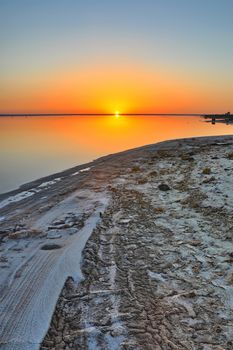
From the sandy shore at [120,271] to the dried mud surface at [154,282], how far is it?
0.05 feet

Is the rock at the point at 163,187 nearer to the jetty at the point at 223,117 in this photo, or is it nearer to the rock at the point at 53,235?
the rock at the point at 53,235

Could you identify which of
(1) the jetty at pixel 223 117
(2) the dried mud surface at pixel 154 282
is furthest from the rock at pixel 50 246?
(1) the jetty at pixel 223 117

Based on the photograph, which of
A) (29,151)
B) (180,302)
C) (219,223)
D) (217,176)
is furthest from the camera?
(29,151)

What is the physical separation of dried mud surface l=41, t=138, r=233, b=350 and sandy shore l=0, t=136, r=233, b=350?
14 mm

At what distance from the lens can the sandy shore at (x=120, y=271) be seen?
11.8 ft

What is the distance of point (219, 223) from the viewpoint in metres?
6.86

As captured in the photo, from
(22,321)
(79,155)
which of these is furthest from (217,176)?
(79,155)

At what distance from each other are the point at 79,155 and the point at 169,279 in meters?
20.8

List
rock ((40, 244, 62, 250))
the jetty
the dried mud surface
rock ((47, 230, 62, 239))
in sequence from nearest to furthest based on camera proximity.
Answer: the dried mud surface, rock ((40, 244, 62, 250)), rock ((47, 230, 62, 239)), the jetty

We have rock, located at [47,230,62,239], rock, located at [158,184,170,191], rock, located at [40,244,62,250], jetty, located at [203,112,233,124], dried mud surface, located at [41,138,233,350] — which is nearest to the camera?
dried mud surface, located at [41,138,233,350]

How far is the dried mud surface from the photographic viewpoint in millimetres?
3545

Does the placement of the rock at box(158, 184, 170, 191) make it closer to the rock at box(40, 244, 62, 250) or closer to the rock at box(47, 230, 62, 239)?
the rock at box(47, 230, 62, 239)

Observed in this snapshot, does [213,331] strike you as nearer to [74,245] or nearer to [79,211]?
[74,245]

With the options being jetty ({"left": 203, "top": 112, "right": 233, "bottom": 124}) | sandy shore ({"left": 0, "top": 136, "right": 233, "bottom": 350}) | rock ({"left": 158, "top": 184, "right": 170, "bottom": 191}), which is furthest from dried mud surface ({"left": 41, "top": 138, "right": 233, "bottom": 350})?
jetty ({"left": 203, "top": 112, "right": 233, "bottom": 124})
